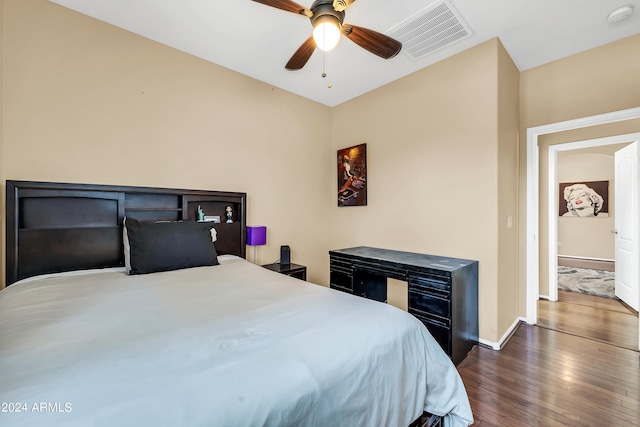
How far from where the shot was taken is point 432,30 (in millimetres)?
2363

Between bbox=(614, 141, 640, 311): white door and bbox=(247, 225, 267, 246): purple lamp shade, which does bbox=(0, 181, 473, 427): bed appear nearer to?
bbox=(247, 225, 267, 246): purple lamp shade

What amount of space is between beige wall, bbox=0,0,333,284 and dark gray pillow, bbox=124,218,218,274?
58 centimetres

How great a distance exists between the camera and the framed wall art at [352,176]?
3.68 metres

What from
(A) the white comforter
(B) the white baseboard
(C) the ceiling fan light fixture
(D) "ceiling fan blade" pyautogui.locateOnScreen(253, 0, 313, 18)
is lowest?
(B) the white baseboard

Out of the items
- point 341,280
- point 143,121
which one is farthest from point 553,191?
point 143,121

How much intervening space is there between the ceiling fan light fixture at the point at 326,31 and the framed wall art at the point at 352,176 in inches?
79.0

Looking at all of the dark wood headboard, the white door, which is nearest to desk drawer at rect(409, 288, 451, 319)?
the dark wood headboard

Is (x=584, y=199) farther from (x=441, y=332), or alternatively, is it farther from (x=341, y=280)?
(x=341, y=280)

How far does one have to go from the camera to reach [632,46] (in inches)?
95.3

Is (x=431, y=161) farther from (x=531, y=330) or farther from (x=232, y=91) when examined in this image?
(x=232, y=91)

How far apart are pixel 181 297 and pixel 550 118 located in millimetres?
3807

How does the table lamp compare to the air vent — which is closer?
the air vent

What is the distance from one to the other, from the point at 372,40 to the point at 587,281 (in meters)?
5.73

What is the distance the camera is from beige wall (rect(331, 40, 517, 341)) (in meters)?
2.51
